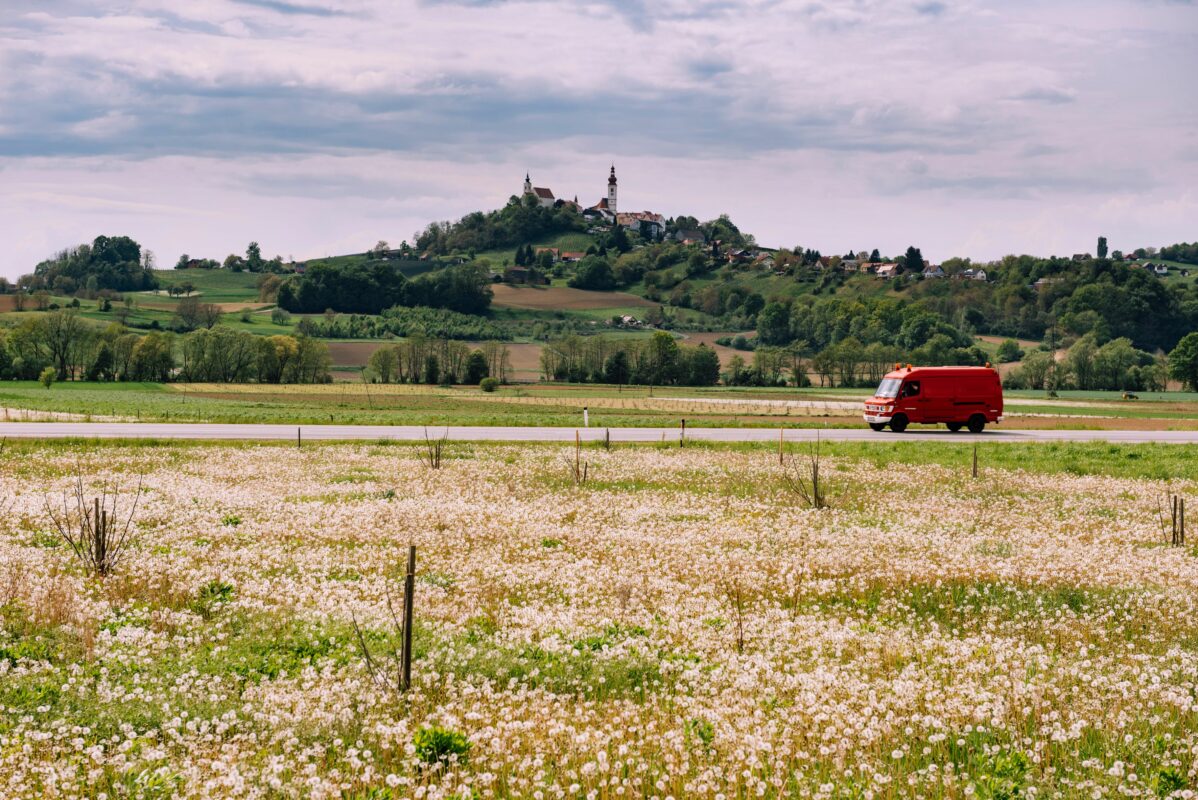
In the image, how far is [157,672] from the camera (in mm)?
10719

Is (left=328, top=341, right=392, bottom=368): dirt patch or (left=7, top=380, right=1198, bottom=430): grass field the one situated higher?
(left=328, top=341, right=392, bottom=368): dirt patch

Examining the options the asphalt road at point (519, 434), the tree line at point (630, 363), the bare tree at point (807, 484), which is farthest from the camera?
the tree line at point (630, 363)

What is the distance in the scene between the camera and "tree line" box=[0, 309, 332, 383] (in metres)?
117

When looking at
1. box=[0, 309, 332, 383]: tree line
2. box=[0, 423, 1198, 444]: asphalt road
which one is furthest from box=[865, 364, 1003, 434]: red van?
box=[0, 309, 332, 383]: tree line

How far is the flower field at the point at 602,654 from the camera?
8.35 metres

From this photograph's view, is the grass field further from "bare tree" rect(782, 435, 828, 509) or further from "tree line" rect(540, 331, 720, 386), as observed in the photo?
"bare tree" rect(782, 435, 828, 509)

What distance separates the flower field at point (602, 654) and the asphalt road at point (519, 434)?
2064 cm

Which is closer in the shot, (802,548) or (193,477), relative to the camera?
(802,548)

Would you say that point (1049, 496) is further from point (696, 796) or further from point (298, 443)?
point (298, 443)

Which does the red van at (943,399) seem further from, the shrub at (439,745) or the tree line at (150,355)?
the tree line at (150,355)

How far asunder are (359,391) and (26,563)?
306 ft

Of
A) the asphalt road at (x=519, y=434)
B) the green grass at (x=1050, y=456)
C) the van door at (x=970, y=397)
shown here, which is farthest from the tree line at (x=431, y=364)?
the green grass at (x=1050, y=456)

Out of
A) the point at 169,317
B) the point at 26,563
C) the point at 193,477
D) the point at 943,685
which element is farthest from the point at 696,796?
the point at 169,317

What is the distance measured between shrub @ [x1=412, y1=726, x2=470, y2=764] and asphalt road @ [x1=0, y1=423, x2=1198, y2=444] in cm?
3360
